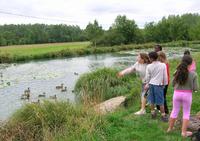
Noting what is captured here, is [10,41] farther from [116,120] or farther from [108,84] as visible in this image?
[116,120]

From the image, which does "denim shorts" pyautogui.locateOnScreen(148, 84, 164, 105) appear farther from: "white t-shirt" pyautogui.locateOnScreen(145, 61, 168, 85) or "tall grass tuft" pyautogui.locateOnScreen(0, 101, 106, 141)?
"tall grass tuft" pyautogui.locateOnScreen(0, 101, 106, 141)

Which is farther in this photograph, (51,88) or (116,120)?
(51,88)

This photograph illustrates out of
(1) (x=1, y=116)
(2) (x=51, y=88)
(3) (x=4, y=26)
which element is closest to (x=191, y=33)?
(3) (x=4, y=26)

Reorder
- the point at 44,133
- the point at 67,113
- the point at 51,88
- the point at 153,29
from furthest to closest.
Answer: the point at 153,29 → the point at 51,88 → the point at 67,113 → the point at 44,133

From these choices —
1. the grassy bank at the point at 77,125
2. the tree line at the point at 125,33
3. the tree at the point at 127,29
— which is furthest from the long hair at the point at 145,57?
the tree at the point at 127,29

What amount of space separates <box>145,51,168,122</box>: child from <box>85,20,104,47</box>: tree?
78.9m

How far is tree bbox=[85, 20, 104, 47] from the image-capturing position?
8938 centimetres

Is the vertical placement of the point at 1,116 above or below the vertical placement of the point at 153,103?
below

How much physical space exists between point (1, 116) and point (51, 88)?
8828 millimetres

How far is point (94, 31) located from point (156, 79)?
82228mm

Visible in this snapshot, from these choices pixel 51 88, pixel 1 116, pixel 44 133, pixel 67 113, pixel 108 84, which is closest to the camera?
pixel 44 133

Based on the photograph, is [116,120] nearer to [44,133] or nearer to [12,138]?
[44,133]

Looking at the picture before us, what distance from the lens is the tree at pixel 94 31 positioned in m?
89.4

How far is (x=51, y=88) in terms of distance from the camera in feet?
79.7
